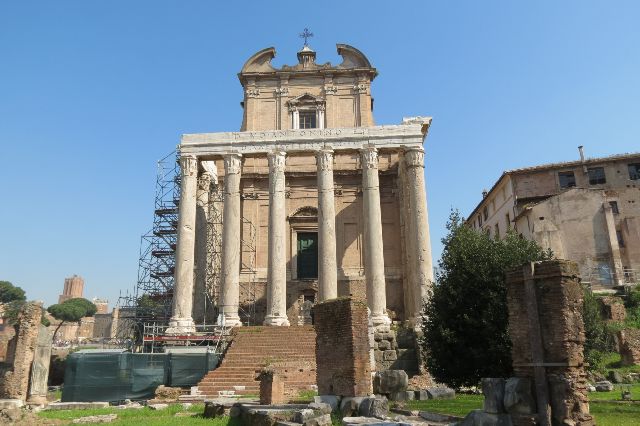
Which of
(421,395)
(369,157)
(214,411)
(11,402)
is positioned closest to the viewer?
(214,411)

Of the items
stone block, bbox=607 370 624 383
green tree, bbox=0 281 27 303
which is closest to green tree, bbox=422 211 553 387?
stone block, bbox=607 370 624 383

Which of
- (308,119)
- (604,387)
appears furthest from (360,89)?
(604,387)

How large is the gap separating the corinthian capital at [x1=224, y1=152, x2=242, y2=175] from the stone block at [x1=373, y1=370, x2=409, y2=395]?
16.5 meters

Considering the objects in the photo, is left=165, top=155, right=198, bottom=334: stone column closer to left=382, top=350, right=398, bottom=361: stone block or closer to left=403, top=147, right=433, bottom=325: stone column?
left=382, top=350, right=398, bottom=361: stone block

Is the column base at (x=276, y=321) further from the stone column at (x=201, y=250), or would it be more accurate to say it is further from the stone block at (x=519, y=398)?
the stone block at (x=519, y=398)

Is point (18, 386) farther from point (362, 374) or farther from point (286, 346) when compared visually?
point (362, 374)

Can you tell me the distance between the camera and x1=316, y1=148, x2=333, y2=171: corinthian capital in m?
27.7

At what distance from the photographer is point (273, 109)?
33312mm

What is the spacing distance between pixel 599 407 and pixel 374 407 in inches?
220

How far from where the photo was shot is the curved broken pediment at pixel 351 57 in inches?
1320

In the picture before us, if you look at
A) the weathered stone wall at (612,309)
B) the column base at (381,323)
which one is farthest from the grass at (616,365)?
the column base at (381,323)

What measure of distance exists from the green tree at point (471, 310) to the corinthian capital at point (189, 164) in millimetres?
14702

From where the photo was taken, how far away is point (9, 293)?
87062mm

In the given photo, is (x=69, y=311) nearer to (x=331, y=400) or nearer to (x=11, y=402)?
(x=11, y=402)
